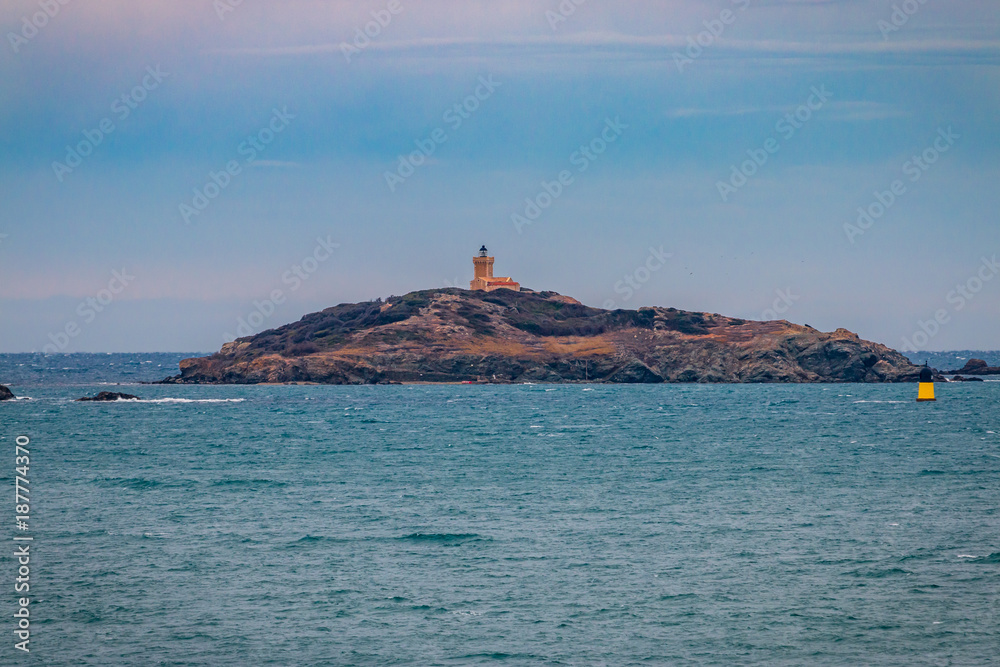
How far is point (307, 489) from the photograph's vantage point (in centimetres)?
4159

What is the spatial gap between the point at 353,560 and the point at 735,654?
1119cm

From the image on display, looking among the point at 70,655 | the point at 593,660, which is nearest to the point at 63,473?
the point at 70,655

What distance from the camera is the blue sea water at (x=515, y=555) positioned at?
2064 cm

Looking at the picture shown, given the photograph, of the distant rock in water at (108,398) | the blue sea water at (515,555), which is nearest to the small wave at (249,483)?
the blue sea water at (515,555)

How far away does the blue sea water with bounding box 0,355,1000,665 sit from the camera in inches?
813

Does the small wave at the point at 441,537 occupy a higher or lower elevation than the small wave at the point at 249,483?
lower

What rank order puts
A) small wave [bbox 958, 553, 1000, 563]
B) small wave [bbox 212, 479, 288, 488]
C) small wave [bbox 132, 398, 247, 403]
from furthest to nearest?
small wave [bbox 132, 398, 247, 403], small wave [bbox 212, 479, 288, 488], small wave [bbox 958, 553, 1000, 563]

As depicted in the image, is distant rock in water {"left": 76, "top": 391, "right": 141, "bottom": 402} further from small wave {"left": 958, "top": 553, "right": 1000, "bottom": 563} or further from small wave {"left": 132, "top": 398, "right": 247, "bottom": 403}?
small wave {"left": 958, "top": 553, "right": 1000, "bottom": 563}

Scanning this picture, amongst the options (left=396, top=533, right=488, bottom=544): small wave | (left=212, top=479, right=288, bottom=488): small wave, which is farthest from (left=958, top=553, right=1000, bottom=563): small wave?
(left=212, top=479, right=288, bottom=488): small wave

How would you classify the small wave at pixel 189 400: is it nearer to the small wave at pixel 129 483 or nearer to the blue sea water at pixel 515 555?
the blue sea water at pixel 515 555

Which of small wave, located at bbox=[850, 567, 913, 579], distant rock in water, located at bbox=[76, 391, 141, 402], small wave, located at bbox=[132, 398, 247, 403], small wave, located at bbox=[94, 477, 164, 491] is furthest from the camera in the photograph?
small wave, located at bbox=[132, 398, 247, 403]

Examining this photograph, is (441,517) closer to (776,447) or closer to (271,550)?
(271,550)

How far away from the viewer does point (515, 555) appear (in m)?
27.9

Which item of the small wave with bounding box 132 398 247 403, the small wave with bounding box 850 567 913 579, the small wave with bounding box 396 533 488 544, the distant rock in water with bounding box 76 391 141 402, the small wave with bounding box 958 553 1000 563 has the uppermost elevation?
the distant rock in water with bounding box 76 391 141 402
